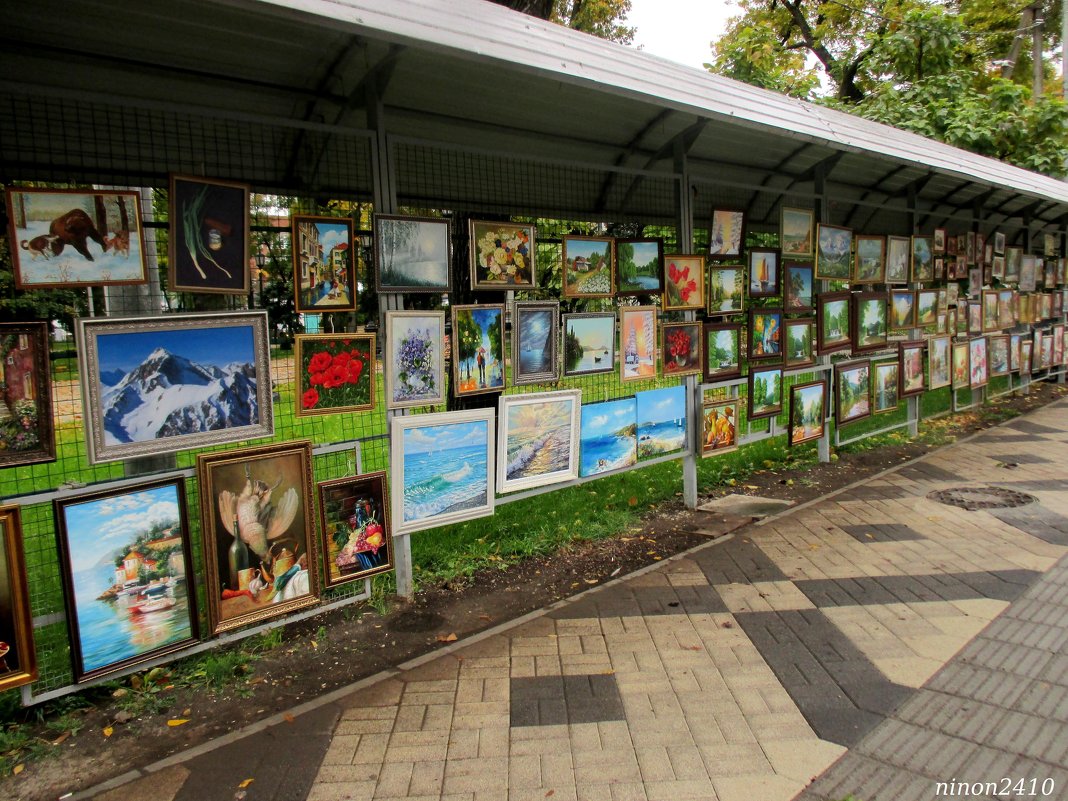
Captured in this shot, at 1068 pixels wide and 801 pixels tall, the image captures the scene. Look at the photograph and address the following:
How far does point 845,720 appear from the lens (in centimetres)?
312

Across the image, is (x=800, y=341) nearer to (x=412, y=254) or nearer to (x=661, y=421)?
(x=661, y=421)

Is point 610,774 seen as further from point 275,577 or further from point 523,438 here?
point 523,438

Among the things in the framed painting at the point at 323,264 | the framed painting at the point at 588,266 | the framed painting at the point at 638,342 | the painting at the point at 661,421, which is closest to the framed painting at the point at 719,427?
the painting at the point at 661,421

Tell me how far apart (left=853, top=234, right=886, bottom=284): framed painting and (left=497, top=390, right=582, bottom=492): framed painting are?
4.23 metres

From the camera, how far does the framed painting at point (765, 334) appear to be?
6.40 m

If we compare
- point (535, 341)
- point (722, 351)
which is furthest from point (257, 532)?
point (722, 351)

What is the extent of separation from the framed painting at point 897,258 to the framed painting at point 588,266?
4424 millimetres

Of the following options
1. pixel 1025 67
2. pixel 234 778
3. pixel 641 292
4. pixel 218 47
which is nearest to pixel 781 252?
pixel 641 292

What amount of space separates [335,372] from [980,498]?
6000 millimetres

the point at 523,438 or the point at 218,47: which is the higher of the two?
the point at 218,47

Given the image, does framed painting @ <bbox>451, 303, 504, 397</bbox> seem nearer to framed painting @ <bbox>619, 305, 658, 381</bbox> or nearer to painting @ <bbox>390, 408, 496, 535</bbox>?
painting @ <bbox>390, 408, 496, 535</bbox>

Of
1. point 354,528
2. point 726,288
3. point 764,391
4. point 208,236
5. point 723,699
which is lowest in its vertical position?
point 723,699

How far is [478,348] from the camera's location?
453 centimetres

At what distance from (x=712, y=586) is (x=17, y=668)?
3.75 m
